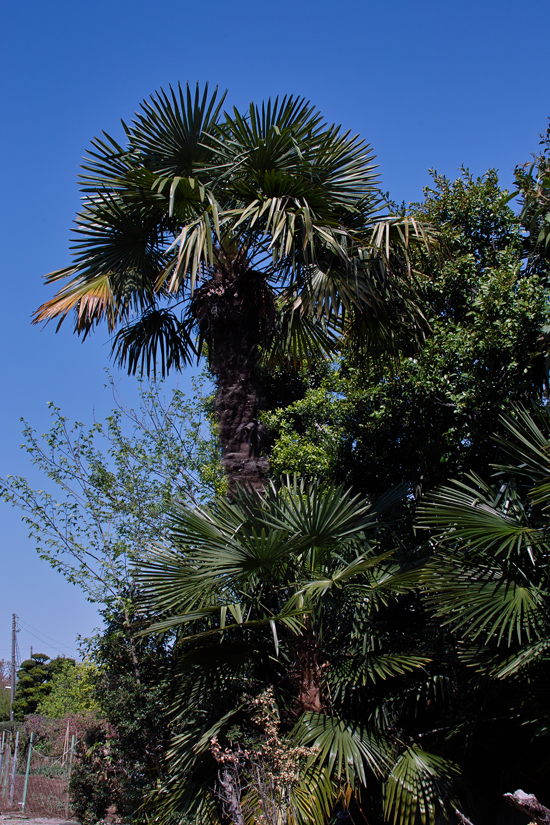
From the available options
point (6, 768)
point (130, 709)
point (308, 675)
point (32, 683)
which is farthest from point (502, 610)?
point (32, 683)

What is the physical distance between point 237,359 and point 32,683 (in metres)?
43.0

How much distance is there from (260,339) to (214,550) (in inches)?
94.8

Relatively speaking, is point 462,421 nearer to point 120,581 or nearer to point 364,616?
point 364,616

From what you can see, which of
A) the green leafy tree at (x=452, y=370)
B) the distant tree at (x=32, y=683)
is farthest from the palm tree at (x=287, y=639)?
the distant tree at (x=32, y=683)

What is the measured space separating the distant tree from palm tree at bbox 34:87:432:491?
37116mm

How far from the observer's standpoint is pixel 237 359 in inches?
259

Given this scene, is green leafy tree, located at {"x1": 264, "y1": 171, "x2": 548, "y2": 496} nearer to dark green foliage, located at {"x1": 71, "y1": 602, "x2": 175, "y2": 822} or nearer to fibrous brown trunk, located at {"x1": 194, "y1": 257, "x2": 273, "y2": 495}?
fibrous brown trunk, located at {"x1": 194, "y1": 257, "x2": 273, "y2": 495}

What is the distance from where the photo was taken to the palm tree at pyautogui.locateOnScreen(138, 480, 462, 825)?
17.7 feet

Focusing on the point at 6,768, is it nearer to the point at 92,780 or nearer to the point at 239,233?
the point at 92,780

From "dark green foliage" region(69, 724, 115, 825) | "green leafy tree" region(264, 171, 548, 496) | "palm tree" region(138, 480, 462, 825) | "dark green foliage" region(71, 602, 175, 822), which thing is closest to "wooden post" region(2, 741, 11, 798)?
"dark green foliage" region(69, 724, 115, 825)

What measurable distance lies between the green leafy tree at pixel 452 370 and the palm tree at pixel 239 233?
1.01 meters

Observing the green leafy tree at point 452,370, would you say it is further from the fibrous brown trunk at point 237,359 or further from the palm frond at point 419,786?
the palm frond at point 419,786

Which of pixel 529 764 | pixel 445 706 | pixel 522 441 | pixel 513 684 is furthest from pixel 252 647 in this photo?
pixel 522 441

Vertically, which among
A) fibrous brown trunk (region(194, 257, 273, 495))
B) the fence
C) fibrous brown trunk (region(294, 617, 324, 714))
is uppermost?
fibrous brown trunk (region(194, 257, 273, 495))
